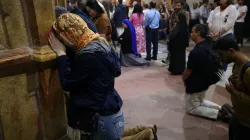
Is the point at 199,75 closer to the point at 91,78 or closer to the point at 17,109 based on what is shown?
the point at 91,78

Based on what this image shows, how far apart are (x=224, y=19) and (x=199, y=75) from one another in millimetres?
1784

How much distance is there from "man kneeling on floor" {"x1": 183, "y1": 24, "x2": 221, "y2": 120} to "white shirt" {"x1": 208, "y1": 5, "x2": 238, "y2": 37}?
1384 millimetres

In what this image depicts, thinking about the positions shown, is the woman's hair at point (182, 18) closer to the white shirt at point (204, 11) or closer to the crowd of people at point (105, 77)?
the crowd of people at point (105, 77)

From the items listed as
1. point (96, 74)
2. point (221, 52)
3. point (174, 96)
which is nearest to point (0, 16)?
point (96, 74)

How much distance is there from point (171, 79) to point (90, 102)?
4.15 metres

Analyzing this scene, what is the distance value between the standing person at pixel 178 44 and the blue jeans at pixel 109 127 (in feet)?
13.0

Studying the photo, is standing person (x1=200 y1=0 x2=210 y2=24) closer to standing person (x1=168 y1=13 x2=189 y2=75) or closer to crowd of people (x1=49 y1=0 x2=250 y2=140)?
standing person (x1=168 y1=13 x2=189 y2=75)

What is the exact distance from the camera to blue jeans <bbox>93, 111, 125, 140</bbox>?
1701 mm

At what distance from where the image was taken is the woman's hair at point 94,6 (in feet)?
13.4

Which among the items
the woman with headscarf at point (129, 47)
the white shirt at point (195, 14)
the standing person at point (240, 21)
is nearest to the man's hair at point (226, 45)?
the woman with headscarf at point (129, 47)

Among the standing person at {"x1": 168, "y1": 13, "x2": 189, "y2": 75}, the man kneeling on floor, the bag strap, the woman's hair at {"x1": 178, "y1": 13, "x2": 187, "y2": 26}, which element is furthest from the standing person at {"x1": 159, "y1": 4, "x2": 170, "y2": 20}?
the bag strap

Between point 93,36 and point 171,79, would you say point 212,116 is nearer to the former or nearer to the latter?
point 171,79

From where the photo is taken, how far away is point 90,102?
5.33 ft

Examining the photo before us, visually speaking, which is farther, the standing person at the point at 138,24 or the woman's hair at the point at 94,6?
the standing person at the point at 138,24
